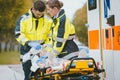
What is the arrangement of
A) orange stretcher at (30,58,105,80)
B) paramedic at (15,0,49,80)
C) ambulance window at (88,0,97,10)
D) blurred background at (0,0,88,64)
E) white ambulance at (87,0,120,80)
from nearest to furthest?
orange stretcher at (30,58,105,80)
white ambulance at (87,0,120,80)
paramedic at (15,0,49,80)
ambulance window at (88,0,97,10)
blurred background at (0,0,88,64)

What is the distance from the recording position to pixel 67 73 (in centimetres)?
585

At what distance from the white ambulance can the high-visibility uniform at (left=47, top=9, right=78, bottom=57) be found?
0.45 m

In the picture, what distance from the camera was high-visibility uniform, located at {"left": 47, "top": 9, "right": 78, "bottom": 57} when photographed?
641 centimetres

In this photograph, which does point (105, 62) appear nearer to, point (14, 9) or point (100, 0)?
point (100, 0)

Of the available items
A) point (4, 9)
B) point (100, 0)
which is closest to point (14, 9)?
point (4, 9)

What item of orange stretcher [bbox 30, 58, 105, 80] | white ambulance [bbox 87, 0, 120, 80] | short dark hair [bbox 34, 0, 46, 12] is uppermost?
short dark hair [bbox 34, 0, 46, 12]

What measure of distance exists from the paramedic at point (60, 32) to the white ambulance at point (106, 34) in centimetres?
46

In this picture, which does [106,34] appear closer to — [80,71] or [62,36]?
[62,36]

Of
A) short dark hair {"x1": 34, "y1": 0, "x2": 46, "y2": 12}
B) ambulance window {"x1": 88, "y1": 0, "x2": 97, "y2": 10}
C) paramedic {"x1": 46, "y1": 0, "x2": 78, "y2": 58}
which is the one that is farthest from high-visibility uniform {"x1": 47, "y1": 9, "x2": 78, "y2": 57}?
ambulance window {"x1": 88, "y1": 0, "x2": 97, "y2": 10}

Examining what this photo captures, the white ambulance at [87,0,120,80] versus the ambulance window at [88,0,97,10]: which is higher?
the ambulance window at [88,0,97,10]

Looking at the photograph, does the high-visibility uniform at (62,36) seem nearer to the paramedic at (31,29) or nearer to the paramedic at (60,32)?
the paramedic at (60,32)

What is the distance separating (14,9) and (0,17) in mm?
766

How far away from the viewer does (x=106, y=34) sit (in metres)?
6.94

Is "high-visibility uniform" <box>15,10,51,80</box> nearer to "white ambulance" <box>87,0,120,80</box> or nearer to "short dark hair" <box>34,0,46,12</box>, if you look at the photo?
"short dark hair" <box>34,0,46,12</box>
